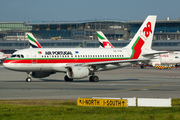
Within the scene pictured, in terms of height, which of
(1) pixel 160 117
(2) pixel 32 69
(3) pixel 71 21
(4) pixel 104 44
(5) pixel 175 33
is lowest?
(1) pixel 160 117

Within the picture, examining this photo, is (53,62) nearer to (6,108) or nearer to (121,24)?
(6,108)

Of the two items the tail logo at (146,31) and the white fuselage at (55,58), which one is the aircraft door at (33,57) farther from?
the tail logo at (146,31)

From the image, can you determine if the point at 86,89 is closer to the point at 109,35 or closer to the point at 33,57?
the point at 33,57

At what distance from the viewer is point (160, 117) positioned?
13.4 meters

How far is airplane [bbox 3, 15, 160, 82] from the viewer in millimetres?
36406

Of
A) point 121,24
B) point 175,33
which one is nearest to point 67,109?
point 175,33

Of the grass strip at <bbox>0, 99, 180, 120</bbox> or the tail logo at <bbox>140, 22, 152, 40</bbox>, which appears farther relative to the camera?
the tail logo at <bbox>140, 22, 152, 40</bbox>

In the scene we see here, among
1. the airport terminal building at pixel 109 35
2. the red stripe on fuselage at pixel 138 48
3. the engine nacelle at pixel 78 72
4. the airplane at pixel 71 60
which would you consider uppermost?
the airport terminal building at pixel 109 35

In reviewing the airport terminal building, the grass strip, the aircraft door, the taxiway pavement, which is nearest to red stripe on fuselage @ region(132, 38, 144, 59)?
the taxiway pavement

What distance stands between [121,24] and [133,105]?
170643 mm

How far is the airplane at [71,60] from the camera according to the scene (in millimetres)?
36406

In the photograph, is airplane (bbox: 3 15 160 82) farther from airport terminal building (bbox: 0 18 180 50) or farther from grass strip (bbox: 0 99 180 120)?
airport terminal building (bbox: 0 18 180 50)

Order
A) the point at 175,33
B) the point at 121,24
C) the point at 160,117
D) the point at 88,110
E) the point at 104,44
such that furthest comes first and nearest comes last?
the point at 121,24 < the point at 175,33 < the point at 104,44 < the point at 88,110 < the point at 160,117

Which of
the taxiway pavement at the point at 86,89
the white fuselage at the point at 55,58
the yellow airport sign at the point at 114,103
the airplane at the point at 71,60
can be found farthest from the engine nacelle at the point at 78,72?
the yellow airport sign at the point at 114,103
